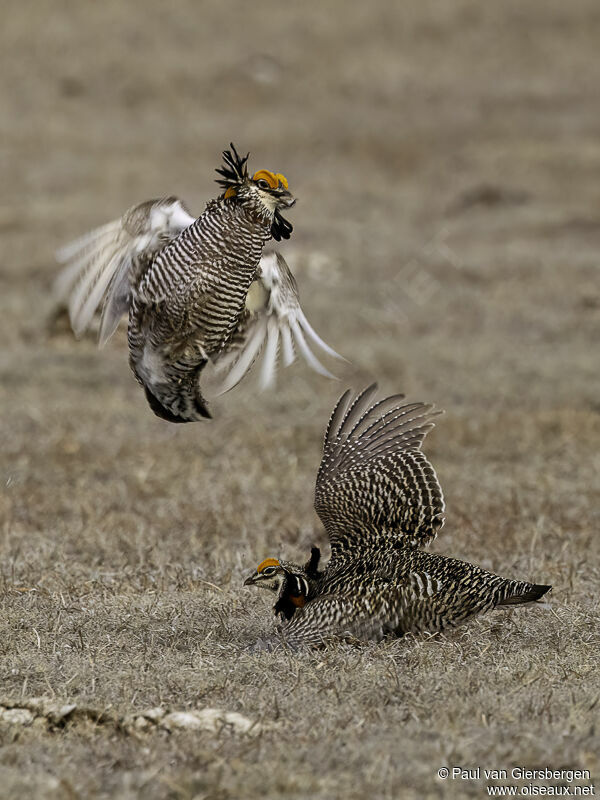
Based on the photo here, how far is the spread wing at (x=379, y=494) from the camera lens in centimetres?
544

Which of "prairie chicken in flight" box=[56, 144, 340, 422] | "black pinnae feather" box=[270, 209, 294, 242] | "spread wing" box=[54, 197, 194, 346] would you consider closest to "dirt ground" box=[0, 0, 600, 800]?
"prairie chicken in flight" box=[56, 144, 340, 422]

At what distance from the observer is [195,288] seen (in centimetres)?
521

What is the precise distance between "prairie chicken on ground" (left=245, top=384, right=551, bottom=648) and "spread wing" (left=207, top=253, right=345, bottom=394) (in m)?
0.39

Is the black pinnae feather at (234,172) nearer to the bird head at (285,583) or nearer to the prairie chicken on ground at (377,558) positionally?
the prairie chicken on ground at (377,558)

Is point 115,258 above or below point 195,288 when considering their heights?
above

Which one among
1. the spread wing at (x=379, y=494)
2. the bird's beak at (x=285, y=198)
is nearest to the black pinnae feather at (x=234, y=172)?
the bird's beak at (x=285, y=198)

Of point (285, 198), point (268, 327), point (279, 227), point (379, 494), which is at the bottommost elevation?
point (379, 494)

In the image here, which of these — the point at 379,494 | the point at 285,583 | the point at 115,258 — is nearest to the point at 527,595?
the point at 379,494

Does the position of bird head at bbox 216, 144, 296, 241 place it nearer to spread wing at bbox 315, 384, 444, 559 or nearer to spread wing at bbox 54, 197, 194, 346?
spread wing at bbox 54, 197, 194, 346

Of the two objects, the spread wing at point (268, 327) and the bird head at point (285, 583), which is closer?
the bird head at point (285, 583)

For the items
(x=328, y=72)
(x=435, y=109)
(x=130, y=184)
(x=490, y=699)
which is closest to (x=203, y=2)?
(x=328, y=72)

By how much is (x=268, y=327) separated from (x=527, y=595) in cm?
165

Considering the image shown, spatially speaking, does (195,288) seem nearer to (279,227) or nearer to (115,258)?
(279,227)

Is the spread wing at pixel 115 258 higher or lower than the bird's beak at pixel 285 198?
lower
